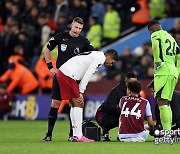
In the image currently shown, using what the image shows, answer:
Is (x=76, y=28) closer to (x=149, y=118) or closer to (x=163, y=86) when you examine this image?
(x=163, y=86)

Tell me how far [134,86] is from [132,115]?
509 mm

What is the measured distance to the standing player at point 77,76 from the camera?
14039 mm

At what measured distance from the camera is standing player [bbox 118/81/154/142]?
1402 centimetres

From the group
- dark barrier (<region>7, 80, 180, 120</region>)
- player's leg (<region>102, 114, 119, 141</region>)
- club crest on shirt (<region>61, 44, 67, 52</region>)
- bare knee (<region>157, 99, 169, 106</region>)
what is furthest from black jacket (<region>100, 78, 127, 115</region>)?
dark barrier (<region>7, 80, 180, 120</region>)

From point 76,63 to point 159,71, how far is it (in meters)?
1.46

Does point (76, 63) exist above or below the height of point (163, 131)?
above

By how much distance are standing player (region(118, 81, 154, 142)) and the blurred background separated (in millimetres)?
9016

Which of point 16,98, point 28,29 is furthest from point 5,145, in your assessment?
point 28,29

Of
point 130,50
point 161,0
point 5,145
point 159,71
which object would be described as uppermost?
point 161,0

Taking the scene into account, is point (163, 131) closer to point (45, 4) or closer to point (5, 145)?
point (5, 145)

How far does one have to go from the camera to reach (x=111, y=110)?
49.0 feet

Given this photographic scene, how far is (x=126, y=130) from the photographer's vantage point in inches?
555

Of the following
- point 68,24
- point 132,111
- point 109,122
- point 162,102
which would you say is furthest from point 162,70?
point 68,24

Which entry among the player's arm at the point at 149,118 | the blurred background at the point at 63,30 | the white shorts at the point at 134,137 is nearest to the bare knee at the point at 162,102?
the player's arm at the point at 149,118
